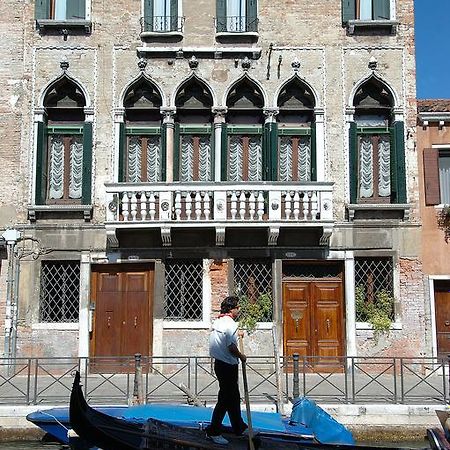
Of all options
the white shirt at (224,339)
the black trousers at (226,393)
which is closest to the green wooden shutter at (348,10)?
the white shirt at (224,339)

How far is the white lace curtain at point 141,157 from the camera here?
13.9m

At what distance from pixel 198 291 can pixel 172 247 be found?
40.9 inches

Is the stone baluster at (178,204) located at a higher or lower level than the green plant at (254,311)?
higher

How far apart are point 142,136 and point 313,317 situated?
5151 millimetres

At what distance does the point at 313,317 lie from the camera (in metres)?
13.6

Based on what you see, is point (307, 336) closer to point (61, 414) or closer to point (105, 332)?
point (105, 332)

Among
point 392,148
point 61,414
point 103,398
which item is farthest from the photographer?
point 392,148

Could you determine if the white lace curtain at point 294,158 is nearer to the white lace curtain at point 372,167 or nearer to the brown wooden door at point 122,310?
the white lace curtain at point 372,167

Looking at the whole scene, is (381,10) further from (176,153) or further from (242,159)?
(176,153)

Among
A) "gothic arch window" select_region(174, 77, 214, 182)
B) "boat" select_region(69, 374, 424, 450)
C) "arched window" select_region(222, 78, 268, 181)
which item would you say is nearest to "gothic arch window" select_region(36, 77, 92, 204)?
"gothic arch window" select_region(174, 77, 214, 182)

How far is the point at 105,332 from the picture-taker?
13.5 metres

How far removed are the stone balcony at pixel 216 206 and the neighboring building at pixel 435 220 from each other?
2.20 metres

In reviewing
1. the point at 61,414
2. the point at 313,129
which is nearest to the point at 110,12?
the point at 313,129

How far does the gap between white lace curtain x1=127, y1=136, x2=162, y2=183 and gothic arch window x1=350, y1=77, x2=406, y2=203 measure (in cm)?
403
